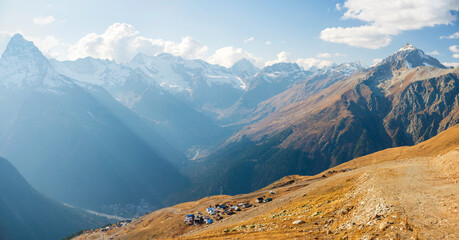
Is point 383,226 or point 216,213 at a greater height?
point 383,226

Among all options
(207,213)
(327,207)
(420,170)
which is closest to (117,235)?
(207,213)

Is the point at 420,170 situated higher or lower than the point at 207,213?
higher

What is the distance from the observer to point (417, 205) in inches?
1609

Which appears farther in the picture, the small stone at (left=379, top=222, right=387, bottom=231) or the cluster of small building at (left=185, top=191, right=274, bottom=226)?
the cluster of small building at (left=185, top=191, right=274, bottom=226)

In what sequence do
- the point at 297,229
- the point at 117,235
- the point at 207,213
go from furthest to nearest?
the point at 117,235 → the point at 207,213 → the point at 297,229

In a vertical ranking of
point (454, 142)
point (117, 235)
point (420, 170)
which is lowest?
point (117, 235)

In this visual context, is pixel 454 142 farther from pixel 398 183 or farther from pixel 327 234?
pixel 327 234

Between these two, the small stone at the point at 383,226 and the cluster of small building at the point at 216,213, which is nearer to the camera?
the small stone at the point at 383,226

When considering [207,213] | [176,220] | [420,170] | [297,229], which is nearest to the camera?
[297,229]

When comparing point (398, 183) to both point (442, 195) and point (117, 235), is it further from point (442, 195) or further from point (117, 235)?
point (117, 235)

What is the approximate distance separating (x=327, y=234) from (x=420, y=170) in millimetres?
43323

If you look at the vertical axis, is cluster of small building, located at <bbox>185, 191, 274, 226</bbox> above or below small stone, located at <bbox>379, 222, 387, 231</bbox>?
below

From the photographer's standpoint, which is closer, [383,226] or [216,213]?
[383,226]

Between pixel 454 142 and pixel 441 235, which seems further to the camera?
pixel 454 142
